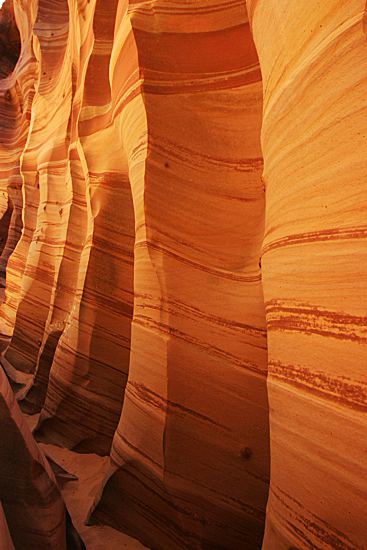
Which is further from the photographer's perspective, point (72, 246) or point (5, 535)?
point (72, 246)

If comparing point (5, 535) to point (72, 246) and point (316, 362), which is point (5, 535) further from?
point (72, 246)

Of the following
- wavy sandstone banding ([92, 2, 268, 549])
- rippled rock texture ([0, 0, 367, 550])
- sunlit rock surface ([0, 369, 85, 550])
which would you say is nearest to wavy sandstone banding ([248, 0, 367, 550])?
rippled rock texture ([0, 0, 367, 550])

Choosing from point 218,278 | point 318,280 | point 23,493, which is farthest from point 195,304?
point 23,493

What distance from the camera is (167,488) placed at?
261cm

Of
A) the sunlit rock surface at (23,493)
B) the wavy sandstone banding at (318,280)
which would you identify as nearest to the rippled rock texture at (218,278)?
the wavy sandstone banding at (318,280)

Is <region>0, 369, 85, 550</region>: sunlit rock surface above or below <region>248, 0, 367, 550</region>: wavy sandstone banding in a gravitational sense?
below

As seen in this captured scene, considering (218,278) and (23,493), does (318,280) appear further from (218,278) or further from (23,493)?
(23,493)

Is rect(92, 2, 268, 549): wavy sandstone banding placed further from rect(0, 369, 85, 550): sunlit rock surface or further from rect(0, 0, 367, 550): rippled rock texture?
rect(0, 369, 85, 550): sunlit rock surface

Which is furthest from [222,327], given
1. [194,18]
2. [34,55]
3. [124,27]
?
[34,55]

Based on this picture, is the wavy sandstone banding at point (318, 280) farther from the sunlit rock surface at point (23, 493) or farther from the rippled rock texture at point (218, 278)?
the sunlit rock surface at point (23, 493)

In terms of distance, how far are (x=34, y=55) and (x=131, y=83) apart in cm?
677

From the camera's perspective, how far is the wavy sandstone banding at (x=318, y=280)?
4.89ft

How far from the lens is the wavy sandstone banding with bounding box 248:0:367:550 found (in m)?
1.49

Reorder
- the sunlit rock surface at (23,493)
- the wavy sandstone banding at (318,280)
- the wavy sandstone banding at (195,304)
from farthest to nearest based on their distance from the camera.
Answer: the wavy sandstone banding at (195,304), the sunlit rock surface at (23,493), the wavy sandstone banding at (318,280)
